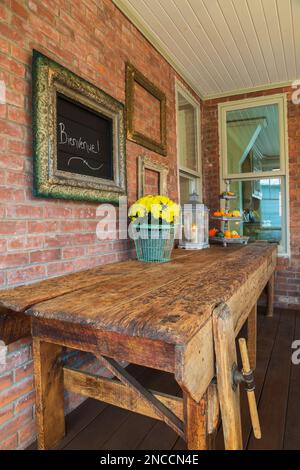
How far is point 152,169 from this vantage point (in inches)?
106

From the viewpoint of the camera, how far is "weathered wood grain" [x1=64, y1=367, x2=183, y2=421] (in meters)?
1.14

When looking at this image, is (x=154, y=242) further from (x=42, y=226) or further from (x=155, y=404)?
(x=155, y=404)

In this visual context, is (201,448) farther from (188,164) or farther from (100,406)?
(188,164)

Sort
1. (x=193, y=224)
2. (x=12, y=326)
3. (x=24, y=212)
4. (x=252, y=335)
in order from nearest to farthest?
(x=12, y=326)
(x=24, y=212)
(x=252, y=335)
(x=193, y=224)

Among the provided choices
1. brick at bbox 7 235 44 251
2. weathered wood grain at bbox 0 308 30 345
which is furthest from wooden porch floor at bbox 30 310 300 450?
brick at bbox 7 235 44 251

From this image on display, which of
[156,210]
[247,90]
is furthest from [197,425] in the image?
[247,90]

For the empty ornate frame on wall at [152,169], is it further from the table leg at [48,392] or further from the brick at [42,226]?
the table leg at [48,392]

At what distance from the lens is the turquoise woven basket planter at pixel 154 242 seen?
1.94 metres

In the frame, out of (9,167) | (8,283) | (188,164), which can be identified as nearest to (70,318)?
(8,283)

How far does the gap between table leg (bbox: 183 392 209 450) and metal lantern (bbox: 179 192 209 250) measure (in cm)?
197

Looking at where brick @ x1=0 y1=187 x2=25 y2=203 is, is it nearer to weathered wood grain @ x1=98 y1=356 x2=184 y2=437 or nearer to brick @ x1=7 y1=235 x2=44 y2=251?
brick @ x1=7 y1=235 x2=44 y2=251

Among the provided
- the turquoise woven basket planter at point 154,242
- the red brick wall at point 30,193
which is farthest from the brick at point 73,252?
the turquoise woven basket planter at point 154,242

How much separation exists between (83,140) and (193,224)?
139cm

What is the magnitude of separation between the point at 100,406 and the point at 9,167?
142 cm
